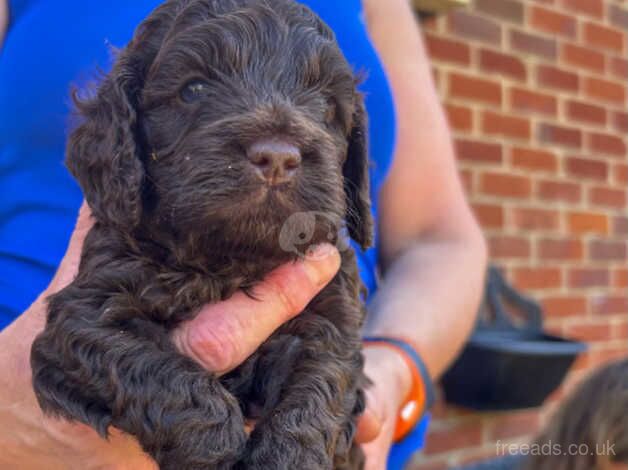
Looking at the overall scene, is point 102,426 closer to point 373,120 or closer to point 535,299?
point 373,120

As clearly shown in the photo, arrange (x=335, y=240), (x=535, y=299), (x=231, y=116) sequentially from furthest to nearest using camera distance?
(x=535, y=299) → (x=335, y=240) → (x=231, y=116)

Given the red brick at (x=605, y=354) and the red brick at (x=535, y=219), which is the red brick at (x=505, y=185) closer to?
the red brick at (x=535, y=219)

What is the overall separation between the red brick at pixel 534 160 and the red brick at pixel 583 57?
678mm

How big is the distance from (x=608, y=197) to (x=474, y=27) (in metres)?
1.69

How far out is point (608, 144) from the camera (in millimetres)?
5562

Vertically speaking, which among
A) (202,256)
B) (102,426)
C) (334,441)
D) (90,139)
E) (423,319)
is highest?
(90,139)

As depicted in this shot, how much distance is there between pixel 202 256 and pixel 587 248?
13.5 feet

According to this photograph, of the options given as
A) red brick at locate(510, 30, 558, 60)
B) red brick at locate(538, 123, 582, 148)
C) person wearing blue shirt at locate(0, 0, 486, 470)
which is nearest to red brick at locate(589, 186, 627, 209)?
red brick at locate(538, 123, 582, 148)

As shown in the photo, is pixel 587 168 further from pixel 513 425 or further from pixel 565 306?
pixel 513 425

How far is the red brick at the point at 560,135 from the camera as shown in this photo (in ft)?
16.8

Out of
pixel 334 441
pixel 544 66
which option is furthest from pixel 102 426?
pixel 544 66

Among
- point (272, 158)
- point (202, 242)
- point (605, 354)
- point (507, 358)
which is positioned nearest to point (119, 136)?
point (202, 242)

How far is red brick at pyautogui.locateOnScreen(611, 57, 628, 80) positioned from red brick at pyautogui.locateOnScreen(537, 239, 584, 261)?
123cm

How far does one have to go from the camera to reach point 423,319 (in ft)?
9.17
